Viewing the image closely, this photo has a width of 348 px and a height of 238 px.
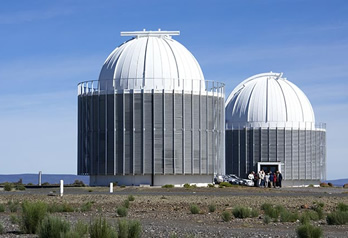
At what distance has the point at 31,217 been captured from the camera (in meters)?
17.7

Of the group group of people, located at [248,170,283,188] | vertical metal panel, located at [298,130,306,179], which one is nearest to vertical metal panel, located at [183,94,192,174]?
group of people, located at [248,170,283,188]

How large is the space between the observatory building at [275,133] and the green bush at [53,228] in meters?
51.2

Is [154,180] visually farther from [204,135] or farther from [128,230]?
[128,230]

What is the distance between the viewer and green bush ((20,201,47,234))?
1747 cm

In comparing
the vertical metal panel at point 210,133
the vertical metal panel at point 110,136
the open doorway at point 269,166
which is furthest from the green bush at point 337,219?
the open doorway at point 269,166

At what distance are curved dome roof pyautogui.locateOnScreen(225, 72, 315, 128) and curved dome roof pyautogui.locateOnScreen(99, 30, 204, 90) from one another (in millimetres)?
13924

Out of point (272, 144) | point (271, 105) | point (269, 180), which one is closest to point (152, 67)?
point (269, 180)

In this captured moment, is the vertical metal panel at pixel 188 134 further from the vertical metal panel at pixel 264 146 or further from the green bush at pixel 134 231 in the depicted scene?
the green bush at pixel 134 231

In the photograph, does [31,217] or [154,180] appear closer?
[31,217]

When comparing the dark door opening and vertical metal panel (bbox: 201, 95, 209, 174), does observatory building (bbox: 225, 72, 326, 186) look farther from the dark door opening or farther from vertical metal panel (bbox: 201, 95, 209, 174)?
vertical metal panel (bbox: 201, 95, 209, 174)

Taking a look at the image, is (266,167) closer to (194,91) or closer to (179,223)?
(194,91)

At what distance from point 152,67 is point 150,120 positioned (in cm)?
387

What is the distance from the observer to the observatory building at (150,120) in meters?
49.8

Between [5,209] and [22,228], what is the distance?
353 inches
